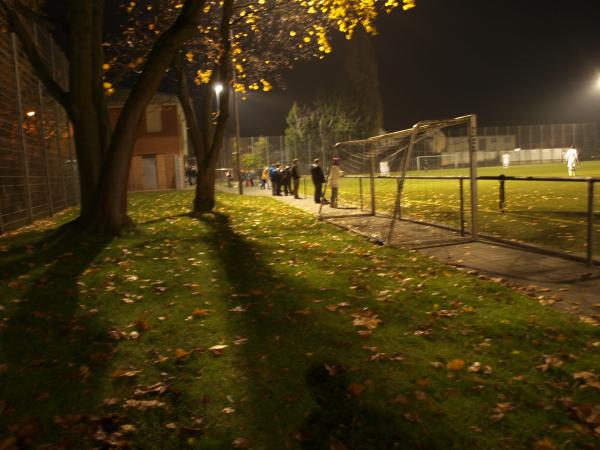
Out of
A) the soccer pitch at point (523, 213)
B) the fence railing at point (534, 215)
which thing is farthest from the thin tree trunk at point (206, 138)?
the soccer pitch at point (523, 213)

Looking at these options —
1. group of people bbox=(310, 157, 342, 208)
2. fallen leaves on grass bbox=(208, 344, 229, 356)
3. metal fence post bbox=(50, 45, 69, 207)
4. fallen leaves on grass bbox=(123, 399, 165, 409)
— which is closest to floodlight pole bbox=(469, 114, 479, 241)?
group of people bbox=(310, 157, 342, 208)

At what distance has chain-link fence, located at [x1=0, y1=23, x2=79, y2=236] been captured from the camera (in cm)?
1409

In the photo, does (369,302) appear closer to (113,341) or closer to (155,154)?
(113,341)

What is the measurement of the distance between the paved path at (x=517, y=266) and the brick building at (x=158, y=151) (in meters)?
31.8

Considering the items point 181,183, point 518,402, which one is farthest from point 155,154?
point 518,402

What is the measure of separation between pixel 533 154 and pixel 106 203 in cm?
5831

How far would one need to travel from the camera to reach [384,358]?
4.34 metres

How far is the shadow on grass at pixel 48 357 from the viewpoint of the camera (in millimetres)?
3488

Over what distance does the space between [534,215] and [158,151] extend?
33158 mm

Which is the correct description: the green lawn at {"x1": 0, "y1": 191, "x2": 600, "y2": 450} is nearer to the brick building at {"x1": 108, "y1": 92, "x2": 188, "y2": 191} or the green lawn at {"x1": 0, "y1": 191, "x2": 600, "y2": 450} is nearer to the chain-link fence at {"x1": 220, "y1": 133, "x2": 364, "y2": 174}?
the brick building at {"x1": 108, "y1": 92, "x2": 188, "y2": 191}

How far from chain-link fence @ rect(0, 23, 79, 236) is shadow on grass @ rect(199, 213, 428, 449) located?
9.73 metres

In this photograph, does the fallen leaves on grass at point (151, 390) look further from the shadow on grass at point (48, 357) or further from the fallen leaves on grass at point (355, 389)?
Answer: the fallen leaves on grass at point (355, 389)

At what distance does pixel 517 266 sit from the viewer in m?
7.46

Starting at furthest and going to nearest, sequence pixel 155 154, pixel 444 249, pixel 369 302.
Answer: pixel 155 154 → pixel 444 249 → pixel 369 302
